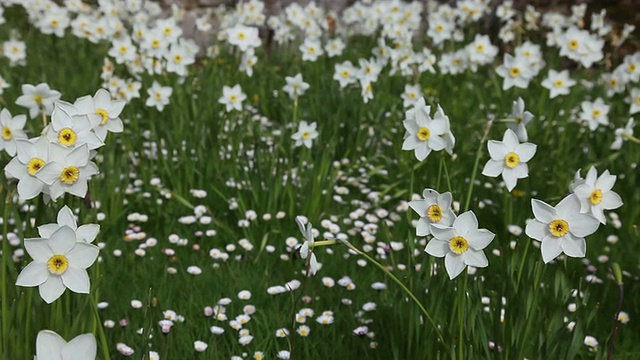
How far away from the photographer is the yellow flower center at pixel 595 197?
5.98 feet

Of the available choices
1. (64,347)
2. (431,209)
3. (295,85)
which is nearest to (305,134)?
(295,85)

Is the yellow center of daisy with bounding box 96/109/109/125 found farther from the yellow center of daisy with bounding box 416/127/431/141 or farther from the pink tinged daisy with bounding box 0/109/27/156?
the yellow center of daisy with bounding box 416/127/431/141

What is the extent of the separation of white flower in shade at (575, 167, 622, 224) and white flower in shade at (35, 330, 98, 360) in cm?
124

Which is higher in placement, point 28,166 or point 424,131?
point 424,131

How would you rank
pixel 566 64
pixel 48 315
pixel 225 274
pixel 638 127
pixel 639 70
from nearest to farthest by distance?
1. pixel 48 315
2. pixel 225 274
3. pixel 638 127
4. pixel 639 70
5. pixel 566 64

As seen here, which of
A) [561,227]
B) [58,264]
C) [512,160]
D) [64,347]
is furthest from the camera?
[512,160]

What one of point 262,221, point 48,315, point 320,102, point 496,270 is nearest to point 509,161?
point 496,270

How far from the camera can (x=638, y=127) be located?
3758 mm

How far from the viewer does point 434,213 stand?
1.78 metres

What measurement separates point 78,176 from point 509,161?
115 centimetres

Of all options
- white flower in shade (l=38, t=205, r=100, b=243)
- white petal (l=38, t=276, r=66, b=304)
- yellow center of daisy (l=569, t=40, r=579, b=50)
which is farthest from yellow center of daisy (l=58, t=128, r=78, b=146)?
yellow center of daisy (l=569, t=40, r=579, b=50)

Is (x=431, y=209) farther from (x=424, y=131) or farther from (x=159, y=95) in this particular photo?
(x=159, y=95)

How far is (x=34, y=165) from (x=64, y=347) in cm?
62

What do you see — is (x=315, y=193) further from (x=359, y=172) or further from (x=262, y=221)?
(x=359, y=172)
